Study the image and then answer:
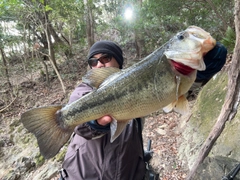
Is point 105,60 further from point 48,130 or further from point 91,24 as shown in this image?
point 91,24

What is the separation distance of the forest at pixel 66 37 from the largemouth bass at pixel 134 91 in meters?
2.32

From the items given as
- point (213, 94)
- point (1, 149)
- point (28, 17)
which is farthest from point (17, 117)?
point (213, 94)

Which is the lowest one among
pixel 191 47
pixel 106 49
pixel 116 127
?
pixel 116 127

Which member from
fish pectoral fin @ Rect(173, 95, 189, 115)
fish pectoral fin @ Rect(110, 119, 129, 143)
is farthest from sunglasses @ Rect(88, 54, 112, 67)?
fish pectoral fin @ Rect(173, 95, 189, 115)

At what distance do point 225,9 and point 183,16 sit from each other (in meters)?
1.46

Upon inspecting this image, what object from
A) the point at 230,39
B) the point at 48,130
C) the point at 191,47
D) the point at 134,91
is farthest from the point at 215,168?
the point at 230,39

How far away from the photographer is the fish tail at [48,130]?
1.71m

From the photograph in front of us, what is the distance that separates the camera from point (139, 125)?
2.31 metres

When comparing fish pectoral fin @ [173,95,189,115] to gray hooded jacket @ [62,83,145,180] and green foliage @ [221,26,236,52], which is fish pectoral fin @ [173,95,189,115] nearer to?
gray hooded jacket @ [62,83,145,180]

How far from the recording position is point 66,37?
16.2m

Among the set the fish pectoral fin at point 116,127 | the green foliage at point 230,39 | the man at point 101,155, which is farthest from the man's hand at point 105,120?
the green foliage at point 230,39

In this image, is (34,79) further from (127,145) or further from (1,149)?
(127,145)

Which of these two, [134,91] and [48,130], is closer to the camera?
[134,91]

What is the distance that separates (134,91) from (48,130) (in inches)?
Answer: 33.8
